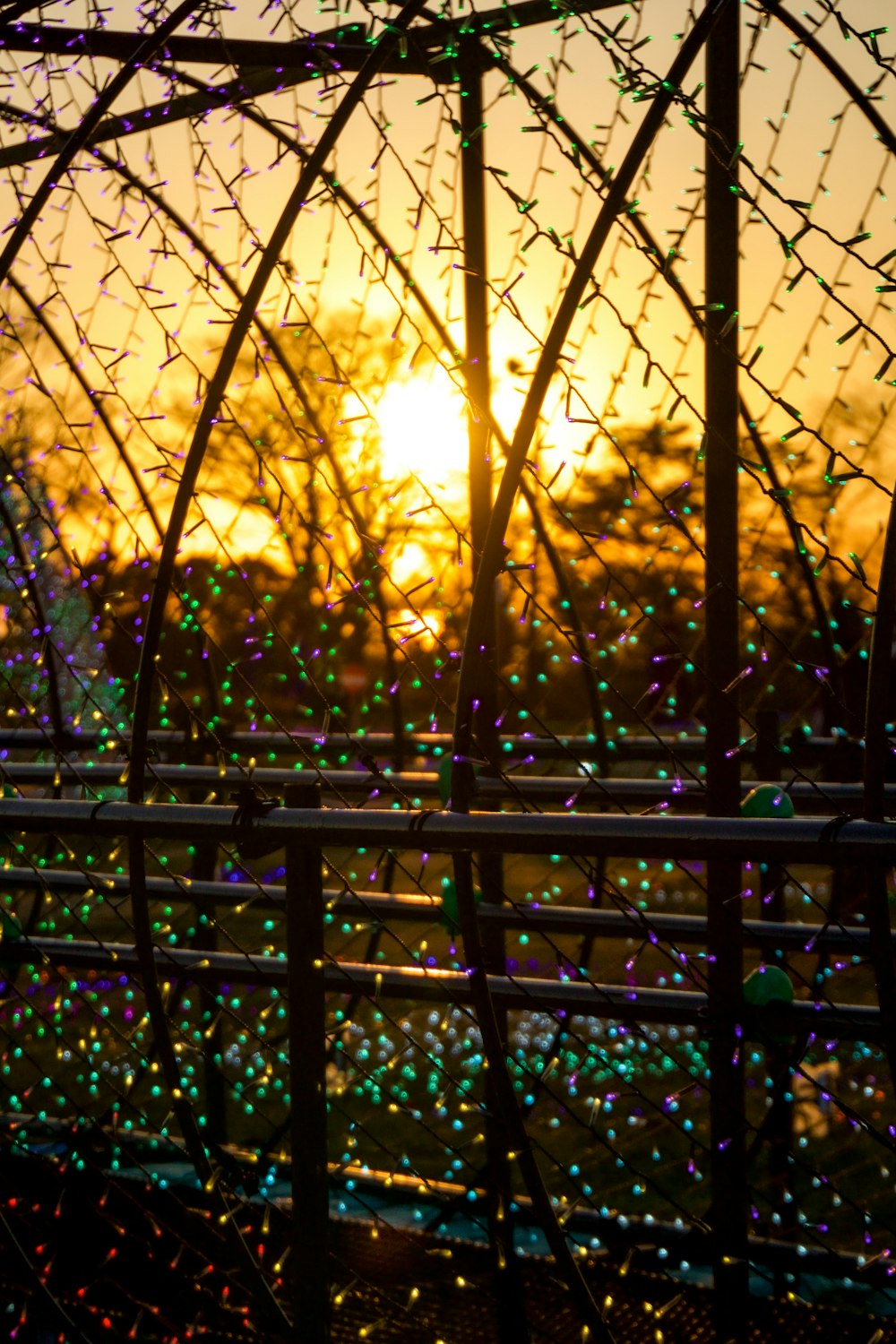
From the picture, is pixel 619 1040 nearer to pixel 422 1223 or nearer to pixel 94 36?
pixel 422 1223

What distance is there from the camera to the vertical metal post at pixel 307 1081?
5.26 ft

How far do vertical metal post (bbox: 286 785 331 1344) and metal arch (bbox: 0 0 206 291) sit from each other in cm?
113

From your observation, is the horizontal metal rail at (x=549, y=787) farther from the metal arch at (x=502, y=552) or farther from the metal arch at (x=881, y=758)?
the metal arch at (x=881, y=758)

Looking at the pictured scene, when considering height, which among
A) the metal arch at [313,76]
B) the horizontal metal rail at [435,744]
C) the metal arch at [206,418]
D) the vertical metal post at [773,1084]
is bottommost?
the vertical metal post at [773,1084]

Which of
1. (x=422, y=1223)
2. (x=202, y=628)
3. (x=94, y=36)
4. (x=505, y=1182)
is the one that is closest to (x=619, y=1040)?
(x=422, y=1223)

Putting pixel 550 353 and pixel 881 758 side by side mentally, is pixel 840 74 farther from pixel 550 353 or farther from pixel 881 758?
pixel 881 758

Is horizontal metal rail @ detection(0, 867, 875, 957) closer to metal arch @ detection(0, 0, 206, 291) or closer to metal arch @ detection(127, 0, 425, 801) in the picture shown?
metal arch @ detection(127, 0, 425, 801)

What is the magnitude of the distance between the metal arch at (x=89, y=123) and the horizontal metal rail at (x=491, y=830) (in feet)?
3.26

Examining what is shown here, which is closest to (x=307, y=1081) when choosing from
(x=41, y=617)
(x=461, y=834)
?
(x=461, y=834)

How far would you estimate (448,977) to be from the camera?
7.39 ft

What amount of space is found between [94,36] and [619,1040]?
4.33 m

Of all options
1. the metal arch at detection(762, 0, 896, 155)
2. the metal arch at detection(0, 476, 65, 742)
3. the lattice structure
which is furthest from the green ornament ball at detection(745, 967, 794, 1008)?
the metal arch at detection(0, 476, 65, 742)

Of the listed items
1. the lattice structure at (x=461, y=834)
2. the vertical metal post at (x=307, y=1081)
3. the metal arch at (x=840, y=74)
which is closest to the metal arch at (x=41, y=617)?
the lattice structure at (x=461, y=834)

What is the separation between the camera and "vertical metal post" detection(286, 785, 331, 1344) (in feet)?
5.26
